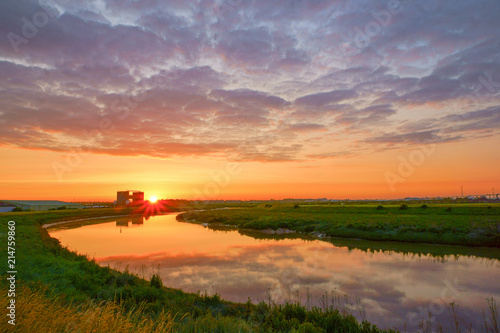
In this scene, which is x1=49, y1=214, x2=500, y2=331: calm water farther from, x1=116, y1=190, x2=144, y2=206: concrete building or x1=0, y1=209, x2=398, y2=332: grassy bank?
x1=116, y1=190, x2=144, y2=206: concrete building

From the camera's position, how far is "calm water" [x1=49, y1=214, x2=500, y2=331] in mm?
13945

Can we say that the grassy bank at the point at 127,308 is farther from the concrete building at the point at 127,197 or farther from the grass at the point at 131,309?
the concrete building at the point at 127,197

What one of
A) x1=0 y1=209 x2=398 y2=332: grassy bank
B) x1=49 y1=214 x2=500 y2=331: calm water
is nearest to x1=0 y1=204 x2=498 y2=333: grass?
x1=0 y1=209 x2=398 y2=332: grassy bank

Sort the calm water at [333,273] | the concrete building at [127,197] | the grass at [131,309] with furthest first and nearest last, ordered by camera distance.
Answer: the concrete building at [127,197] < the calm water at [333,273] < the grass at [131,309]

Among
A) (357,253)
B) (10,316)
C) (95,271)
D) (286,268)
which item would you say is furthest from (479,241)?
(10,316)

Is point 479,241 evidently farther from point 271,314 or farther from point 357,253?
point 271,314

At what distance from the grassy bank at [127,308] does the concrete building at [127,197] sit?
12109cm

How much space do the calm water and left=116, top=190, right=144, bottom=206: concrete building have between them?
107m

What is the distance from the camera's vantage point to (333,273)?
63.8 ft

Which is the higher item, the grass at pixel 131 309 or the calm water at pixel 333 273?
the grass at pixel 131 309

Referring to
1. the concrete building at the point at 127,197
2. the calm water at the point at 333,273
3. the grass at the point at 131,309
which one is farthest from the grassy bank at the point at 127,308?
the concrete building at the point at 127,197

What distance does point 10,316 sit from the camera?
5.16 m

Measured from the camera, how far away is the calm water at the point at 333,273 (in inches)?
549

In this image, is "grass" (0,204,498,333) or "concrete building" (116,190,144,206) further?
"concrete building" (116,190,144,206)
